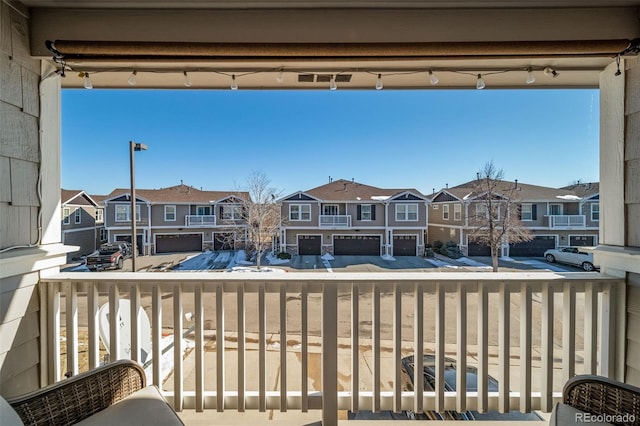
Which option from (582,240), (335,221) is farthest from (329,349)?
(335,221)

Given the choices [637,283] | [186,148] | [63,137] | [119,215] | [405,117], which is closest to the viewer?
[637,283]

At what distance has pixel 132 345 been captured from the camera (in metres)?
1.34

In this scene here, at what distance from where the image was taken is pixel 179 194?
2.63 metres

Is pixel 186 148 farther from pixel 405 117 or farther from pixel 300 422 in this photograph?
pixel 300 422

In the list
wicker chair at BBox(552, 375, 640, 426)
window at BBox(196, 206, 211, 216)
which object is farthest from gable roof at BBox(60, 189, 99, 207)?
wicker chair at BBox(552, 375, 640, 426)

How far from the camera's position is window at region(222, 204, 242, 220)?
101 inches

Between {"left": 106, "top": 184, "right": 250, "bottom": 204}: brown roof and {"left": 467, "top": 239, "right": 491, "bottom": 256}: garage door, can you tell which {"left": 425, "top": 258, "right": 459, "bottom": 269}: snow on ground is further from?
{"left": 106, "top": 184, "right": 250, "bottom": 204}: brown roof

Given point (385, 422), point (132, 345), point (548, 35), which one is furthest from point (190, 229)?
point (548, 35)

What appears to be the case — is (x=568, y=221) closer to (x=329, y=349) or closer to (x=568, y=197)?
(x=568, y=197)

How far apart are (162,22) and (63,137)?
0.92 metres

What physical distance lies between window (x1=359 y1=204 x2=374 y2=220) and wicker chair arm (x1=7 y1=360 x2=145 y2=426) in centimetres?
A: 567

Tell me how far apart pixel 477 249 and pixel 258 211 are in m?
2.15

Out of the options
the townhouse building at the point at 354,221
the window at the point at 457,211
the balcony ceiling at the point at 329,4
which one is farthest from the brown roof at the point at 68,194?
the window at the point at 457,211

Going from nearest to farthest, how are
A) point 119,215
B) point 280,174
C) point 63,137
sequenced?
point 63,137, point 119,215, point 280,174
